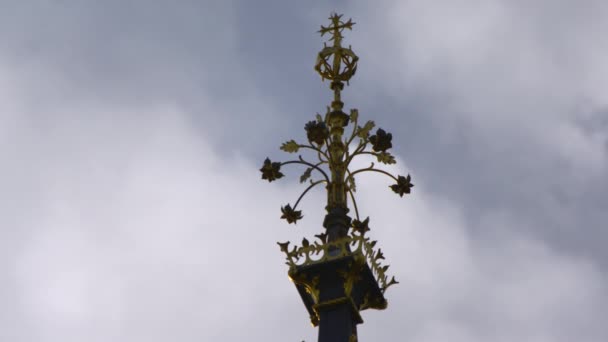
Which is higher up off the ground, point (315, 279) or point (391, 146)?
point (391, 146)

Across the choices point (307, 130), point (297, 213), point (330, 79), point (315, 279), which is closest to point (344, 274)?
point (315, 279)

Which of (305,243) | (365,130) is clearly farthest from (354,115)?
(305,243)

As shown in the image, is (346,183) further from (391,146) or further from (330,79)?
(330,79)

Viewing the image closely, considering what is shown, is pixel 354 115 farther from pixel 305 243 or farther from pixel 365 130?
pixel 305 243

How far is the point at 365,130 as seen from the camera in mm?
27891

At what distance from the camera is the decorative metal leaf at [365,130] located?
1095 inches

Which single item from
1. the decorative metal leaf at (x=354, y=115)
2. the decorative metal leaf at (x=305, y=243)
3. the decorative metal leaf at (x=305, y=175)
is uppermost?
the decorative metal leaf at (x=354, y=115)

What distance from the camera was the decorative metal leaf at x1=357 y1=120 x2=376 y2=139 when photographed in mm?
27812

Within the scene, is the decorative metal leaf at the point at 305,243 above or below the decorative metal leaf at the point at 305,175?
below

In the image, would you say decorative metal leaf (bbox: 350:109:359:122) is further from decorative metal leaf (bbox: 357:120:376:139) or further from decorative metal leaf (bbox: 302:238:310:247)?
decorative metal leaf (bbox: 302:238:310:247)

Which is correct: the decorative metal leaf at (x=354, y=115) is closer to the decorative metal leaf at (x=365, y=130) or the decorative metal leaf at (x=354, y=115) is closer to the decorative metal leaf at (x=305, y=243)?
the decorative metal leaf at (x=365, y=130)

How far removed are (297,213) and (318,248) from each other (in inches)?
69.3

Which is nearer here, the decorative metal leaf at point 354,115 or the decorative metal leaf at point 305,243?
the decorative metal leaf at point 305,243

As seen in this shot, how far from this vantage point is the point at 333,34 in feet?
101
